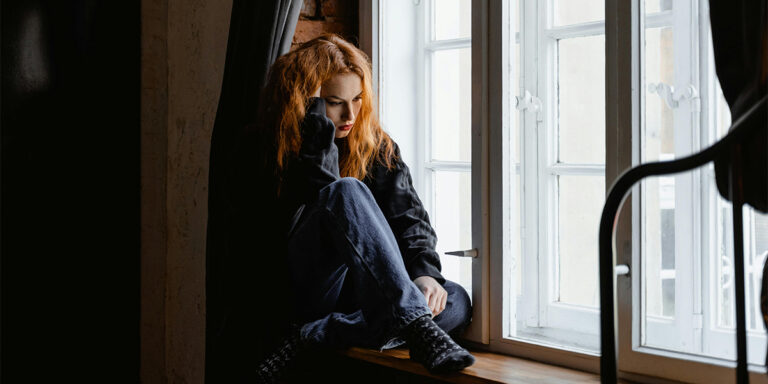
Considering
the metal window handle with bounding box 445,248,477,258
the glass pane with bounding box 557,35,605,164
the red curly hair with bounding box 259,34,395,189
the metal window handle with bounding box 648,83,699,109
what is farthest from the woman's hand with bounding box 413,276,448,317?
the metal window handle with bounding box 648,83,699,109

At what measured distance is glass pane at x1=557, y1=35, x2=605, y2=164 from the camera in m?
1.75

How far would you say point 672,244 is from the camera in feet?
5.10

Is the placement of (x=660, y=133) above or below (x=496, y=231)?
above

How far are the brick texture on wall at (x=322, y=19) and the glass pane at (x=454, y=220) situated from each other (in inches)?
22.4

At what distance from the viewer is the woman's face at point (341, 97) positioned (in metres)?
1.94

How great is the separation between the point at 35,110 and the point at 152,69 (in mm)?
379

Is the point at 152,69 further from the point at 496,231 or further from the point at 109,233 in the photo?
the point at 496,231

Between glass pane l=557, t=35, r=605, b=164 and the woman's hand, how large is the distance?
0.46 m

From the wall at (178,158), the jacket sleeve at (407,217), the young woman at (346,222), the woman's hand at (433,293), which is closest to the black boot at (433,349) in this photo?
the young woman at (346,222)

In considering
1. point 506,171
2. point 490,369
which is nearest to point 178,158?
point 506,171

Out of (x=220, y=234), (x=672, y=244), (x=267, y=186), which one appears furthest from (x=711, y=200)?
(x=220, y=234)

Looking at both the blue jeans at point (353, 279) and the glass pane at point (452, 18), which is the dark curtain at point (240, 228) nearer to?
the blue jeans at point (353, 279)

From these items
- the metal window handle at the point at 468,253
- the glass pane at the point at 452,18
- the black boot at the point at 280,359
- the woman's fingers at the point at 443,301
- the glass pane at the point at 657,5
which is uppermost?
Answer: the glass pane at the point at 452,18

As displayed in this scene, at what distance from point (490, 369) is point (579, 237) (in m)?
0.42
